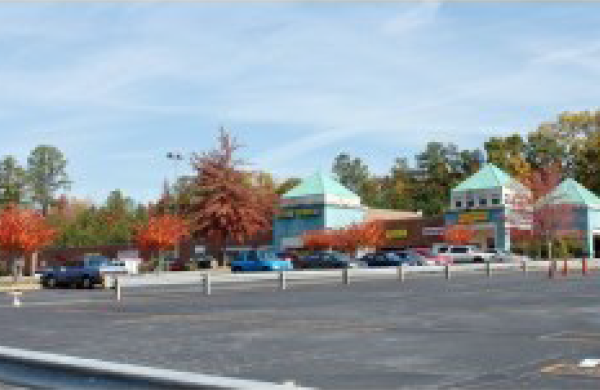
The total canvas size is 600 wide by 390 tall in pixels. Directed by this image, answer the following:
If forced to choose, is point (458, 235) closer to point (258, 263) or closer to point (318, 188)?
point (318, 188)

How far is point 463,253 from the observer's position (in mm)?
66438

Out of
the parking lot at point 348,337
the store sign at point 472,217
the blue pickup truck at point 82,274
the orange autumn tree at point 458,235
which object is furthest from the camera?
the store sign at point 472,217

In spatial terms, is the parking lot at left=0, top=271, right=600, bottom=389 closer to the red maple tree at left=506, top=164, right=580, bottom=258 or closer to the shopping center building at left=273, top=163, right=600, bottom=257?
the red maple tree at left=506, top=164, right=580, bottom=258

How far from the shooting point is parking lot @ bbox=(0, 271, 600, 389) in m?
10.5

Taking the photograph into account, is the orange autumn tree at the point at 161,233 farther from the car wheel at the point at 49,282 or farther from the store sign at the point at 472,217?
the store sign at the point at 472,217

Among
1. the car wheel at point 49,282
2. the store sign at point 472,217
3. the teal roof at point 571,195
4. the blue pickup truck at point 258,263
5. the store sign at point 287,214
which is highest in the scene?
the teal roof at point 571,195

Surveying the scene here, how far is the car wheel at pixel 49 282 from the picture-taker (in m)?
45.3

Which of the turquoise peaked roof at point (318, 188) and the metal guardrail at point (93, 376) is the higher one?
the turquoise peaked roof at point (318, 188)

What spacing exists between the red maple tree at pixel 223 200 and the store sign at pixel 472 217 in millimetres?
20827

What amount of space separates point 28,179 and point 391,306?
417 feet

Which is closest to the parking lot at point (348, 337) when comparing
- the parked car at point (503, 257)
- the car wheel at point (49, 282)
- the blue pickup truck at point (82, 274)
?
the blue pickup truck at point (82, 274)

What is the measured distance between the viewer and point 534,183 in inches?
3088

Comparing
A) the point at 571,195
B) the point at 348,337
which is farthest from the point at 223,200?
the point at 348,337

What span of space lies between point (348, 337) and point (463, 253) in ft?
174
